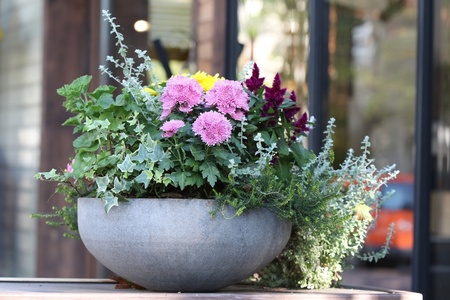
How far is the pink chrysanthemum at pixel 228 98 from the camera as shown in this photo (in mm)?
2082

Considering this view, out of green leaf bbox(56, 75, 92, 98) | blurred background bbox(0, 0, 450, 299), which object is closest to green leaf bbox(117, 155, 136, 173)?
green leaf bbox(56, 75, 92, 98)

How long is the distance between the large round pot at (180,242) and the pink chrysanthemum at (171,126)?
5.7 inches

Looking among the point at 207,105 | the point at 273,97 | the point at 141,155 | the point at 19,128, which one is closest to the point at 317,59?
the point at 273,97

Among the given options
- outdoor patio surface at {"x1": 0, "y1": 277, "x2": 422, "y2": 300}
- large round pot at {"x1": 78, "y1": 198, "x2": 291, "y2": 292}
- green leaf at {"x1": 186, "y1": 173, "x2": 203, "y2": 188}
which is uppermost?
green leaf at {"x1": 186, "y1": 173, "x2": 203, "y2": 188}

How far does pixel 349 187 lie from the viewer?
229cm

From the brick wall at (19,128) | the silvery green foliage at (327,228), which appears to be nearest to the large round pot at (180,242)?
the silvery green foliage at (327,228)

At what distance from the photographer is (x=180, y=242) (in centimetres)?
201

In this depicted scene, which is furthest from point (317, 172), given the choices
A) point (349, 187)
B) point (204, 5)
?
point (204, 5)

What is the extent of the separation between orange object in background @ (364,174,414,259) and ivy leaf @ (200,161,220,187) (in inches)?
175

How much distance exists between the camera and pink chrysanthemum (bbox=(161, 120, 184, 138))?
6.66 ft

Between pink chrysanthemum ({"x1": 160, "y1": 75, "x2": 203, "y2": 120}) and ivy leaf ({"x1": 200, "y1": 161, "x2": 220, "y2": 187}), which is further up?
pink chrysanthemum ({"x1": 160, "y1": 75, "x2": 203, "y2": 120})

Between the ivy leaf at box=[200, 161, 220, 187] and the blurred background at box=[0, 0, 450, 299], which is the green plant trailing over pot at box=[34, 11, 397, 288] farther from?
the blurred background at box=[0, 0, 450, 299]

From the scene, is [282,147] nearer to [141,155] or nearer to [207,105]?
[207,105]

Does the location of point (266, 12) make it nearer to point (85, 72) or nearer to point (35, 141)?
point (85, 72)
